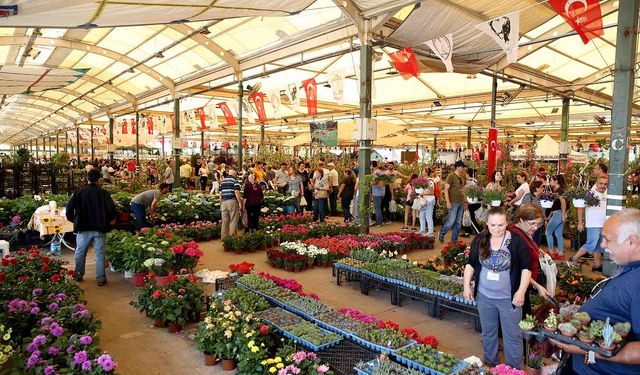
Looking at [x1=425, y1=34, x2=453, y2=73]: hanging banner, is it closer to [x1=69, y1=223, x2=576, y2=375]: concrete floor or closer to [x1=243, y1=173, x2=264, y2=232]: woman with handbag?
[x1=69, y1=223, x2=576, y2=375]: concrete floor

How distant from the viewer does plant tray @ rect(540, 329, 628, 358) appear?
1873 millimetres

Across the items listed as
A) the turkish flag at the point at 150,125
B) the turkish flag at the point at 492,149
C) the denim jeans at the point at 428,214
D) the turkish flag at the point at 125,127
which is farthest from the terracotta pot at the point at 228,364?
the turkish flag at the point at 125,127

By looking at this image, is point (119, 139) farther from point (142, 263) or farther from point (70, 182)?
point (142, 263)

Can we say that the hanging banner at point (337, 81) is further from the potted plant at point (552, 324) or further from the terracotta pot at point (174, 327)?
the potted plant at point (552, 324)

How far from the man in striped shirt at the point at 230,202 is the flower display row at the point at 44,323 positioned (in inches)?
144

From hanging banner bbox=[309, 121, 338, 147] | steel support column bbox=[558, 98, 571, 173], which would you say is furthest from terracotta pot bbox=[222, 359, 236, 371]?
steel support column bbox=[558, 98, 571, 173]

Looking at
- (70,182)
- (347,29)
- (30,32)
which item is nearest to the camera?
(347,29)

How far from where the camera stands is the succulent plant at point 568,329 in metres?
2.09

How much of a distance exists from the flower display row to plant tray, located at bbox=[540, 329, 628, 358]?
2.83 meters

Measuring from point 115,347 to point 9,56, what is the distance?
1331cm

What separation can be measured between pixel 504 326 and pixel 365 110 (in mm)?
6166

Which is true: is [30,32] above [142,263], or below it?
above

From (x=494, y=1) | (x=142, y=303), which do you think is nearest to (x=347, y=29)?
(x=494, y=1)

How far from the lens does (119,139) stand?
76.2ft
